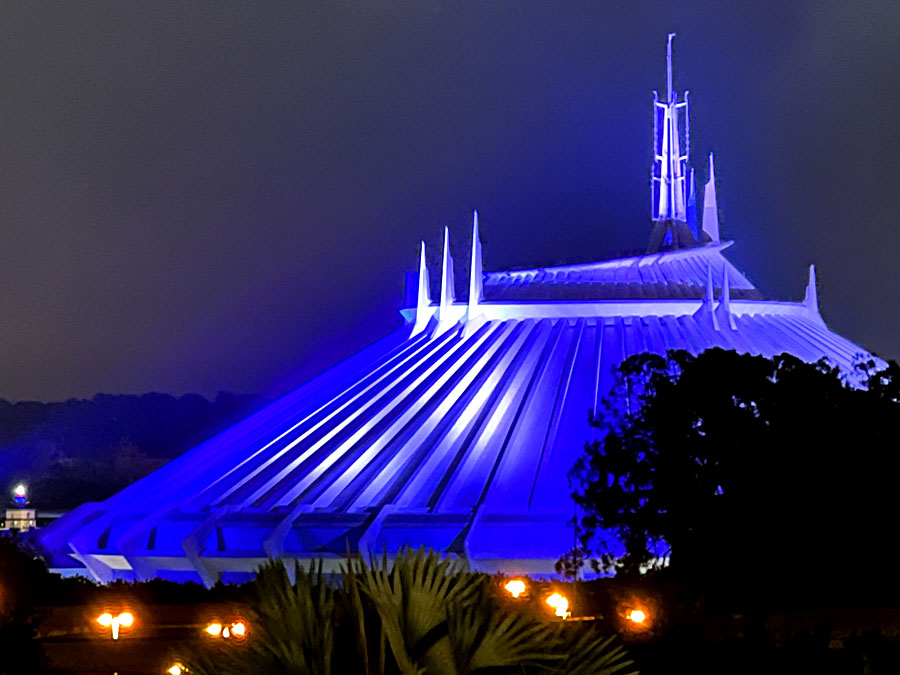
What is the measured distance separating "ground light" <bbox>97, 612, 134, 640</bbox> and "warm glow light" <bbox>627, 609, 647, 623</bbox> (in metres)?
5.15

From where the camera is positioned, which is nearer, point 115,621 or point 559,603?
point 559,603

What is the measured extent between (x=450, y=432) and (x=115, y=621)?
8340 millimetres

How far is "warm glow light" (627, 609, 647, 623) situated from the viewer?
11.1m

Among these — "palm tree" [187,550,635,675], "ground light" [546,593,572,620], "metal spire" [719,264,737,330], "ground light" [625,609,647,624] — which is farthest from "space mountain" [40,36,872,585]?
"palm tree" [187,550,635,675]

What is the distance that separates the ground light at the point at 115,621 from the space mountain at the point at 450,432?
10.1ft

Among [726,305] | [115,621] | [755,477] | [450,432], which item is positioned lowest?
[115,621]

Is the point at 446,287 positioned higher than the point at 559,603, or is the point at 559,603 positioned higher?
the point at 446,287

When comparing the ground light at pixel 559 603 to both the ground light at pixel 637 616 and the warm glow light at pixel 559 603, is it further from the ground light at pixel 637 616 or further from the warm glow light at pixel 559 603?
the ground light at pixel 637 616

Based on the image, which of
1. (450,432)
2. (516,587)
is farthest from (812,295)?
(516,587)

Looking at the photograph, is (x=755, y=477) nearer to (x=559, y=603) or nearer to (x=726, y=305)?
(x=559, y=603)

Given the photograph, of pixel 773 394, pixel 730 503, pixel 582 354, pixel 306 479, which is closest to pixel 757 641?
pixel 730 503

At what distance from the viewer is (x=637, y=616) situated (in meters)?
11.2

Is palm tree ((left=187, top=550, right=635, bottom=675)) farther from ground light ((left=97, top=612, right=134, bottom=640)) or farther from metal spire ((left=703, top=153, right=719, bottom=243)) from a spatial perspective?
metal spire ((left=703, top=153, right=719, bottom=243))

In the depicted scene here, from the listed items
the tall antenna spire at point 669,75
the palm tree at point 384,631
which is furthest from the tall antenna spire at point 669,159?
the palm tree at point 384,631
